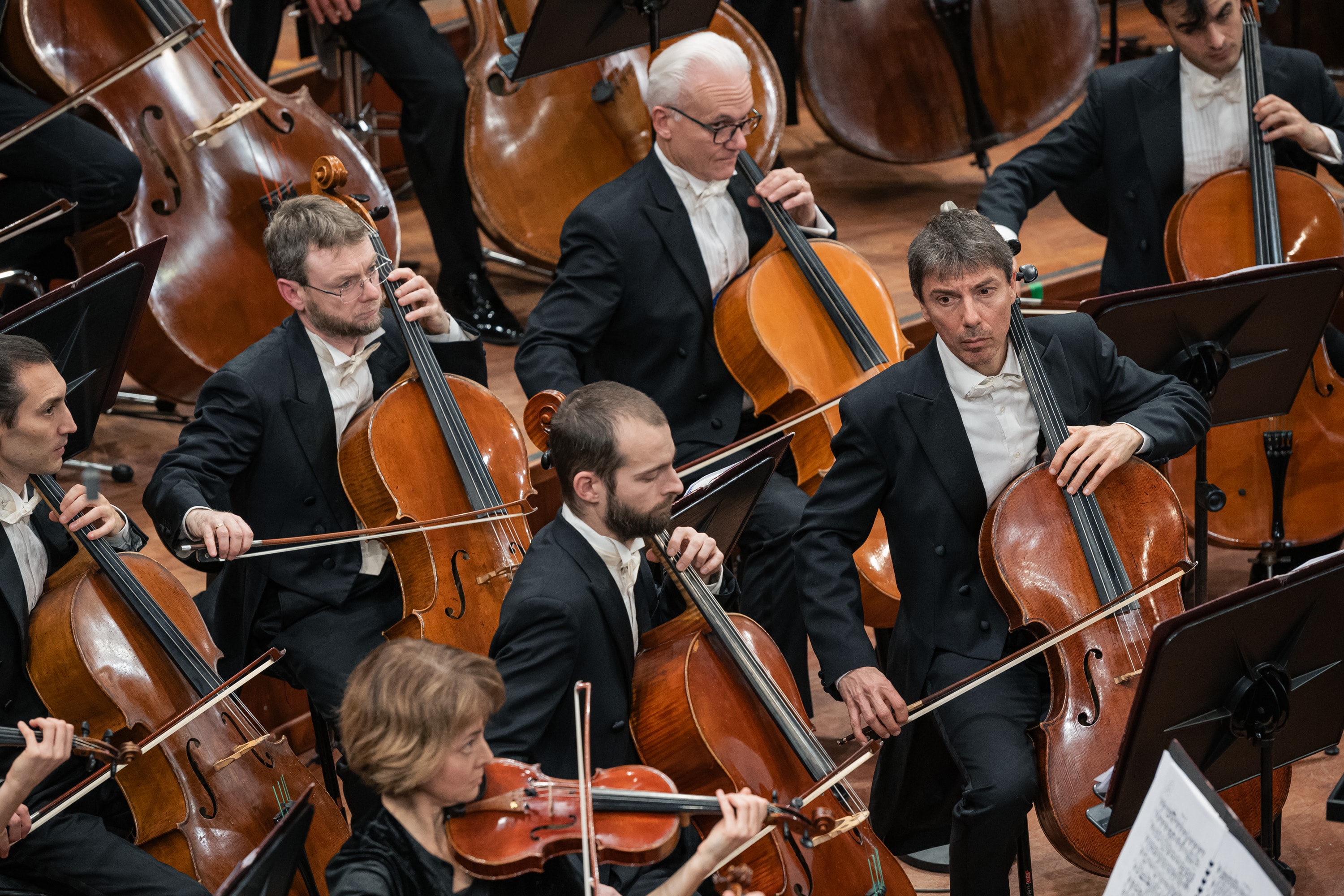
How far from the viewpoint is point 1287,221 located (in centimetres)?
336

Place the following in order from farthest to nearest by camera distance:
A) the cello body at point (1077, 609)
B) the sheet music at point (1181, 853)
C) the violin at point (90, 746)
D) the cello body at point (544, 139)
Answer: the cello body at point (544, 139)
the cello body at point (1077, 609)
the violin at point (90, 746)
the sheet music at point (1181, 853)

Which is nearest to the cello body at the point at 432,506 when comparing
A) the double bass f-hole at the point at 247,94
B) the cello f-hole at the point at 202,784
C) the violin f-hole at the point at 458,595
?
the violin f-hole at the point at 458,595

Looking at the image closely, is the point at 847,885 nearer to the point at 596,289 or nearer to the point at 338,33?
the point at 596,289

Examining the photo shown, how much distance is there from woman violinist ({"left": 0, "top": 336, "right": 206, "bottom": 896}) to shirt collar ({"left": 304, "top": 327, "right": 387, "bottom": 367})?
52 cm

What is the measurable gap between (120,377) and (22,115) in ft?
2.86

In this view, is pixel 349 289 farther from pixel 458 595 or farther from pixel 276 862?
pixel 276 862

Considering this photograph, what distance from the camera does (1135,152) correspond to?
142 inches

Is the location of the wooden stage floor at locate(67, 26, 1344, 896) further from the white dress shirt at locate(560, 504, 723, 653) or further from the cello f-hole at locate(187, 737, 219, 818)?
the cello f-hole at locate(187, 737, 219, 818)

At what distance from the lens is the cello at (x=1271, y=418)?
10.7 ft

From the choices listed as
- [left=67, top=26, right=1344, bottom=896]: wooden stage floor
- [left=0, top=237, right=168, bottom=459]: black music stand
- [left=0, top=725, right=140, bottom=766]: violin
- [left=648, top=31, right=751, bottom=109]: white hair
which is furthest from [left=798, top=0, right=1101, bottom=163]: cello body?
[left=0, top=725, right=140, bottom=766]: violin

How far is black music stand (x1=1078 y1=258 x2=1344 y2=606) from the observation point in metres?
2.76

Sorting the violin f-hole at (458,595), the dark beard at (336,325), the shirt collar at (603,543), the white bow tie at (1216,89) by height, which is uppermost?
the dark beard at (336,325)

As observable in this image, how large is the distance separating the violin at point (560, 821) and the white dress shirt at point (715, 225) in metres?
1.64

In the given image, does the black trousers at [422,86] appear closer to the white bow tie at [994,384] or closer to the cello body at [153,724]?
the cello body at [153,724]
